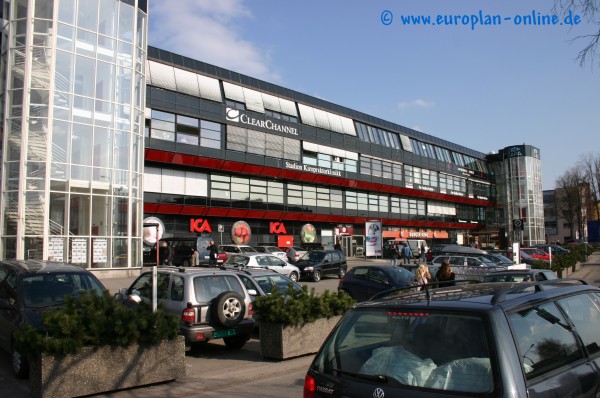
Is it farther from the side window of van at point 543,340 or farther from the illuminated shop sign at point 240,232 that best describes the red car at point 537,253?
the side window of van at point 543,340

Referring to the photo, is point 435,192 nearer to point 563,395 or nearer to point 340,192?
point 340,192

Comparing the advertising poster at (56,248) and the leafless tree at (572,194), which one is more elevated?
the leafless tree at (572,194)

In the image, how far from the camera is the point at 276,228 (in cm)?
4478

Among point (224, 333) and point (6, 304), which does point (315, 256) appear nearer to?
point (224, 333)

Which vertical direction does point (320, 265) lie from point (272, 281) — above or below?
below

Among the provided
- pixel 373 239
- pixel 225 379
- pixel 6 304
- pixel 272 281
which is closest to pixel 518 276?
pixel 272 281

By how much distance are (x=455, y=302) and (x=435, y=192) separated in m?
63.5

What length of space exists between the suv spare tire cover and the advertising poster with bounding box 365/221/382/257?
2929 cm

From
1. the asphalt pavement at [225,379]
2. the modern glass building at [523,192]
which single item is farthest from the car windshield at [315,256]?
the modern glass building at [523,192]

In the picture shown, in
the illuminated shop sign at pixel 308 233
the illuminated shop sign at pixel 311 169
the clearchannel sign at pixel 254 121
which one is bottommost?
the illuminated shop sign at pixel 308 233

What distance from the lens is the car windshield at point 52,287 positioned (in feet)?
28.0

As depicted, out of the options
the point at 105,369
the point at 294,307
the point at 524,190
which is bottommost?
the point at 105,369

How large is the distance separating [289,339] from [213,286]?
1.75 metres

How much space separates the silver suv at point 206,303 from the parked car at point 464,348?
225 inches
